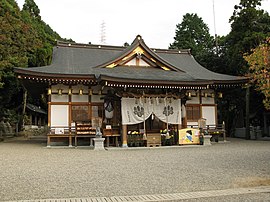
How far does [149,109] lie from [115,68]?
3804 mm

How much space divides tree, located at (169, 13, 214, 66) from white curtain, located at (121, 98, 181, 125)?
93.0 ft

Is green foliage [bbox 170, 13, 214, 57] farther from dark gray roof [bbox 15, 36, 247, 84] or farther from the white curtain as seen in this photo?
the white curtain

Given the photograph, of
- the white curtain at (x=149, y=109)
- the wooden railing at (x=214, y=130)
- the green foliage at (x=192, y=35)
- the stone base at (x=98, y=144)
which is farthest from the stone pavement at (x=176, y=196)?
the green foliage at (x=192, y=35)

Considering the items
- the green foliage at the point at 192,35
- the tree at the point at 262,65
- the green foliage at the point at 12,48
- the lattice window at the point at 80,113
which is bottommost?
the lattice window at the point at 80,113

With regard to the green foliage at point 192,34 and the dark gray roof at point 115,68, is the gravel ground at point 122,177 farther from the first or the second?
the green foliage at point 192,34

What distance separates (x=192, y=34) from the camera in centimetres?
4803

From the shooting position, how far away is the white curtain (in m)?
16.3

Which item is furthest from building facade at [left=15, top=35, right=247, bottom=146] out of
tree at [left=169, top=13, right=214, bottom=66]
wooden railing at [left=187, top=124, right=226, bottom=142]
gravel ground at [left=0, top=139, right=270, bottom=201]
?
tree at [left=169, top=13, right=214, bottom=66]

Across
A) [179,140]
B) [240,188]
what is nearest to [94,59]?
[179,140]

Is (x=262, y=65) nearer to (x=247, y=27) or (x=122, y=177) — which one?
(x=122, y=177)

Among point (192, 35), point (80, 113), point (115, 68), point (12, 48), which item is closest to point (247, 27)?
point (115, 68)

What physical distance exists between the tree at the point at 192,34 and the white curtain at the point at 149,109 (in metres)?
28.3

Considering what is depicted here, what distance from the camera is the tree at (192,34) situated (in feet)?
149

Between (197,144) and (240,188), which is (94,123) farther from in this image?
(240,188)
